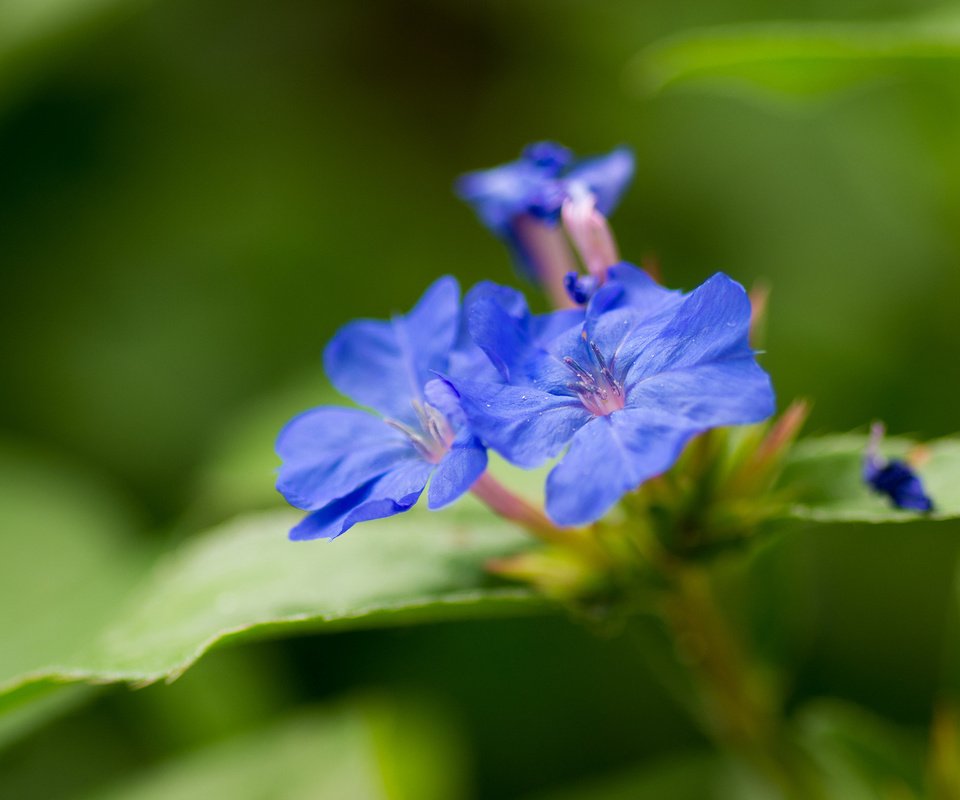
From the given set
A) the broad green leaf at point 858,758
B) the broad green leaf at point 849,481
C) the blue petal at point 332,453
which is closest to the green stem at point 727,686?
the broad green leaf at point 858,758

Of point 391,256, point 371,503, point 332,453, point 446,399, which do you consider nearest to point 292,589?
point 332,453

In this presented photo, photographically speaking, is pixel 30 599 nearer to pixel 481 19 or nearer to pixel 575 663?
pixel 575 663

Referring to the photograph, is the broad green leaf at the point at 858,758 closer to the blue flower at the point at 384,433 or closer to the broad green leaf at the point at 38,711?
the blue flower at the point at 384,433

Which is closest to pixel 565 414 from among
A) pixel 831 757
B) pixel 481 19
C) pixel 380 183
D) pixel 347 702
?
pixel 831 757

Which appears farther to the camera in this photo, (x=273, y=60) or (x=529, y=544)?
(x=273, y=60)

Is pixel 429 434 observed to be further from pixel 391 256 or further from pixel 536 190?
pixel 391 256

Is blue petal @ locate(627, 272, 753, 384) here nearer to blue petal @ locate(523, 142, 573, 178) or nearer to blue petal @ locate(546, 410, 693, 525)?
blue petal @ locate(546, 410, 693, 525)

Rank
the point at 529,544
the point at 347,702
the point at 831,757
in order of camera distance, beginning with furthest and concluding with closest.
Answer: the point at 347,702
the point at 831,757
the point at 529,544

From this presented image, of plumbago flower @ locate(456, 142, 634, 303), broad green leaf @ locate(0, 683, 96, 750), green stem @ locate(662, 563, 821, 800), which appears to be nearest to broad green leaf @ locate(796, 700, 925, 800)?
green stem @ locate(662, 563, 821, 800)

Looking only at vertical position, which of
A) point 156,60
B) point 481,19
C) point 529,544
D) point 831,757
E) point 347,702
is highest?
point 156,60
